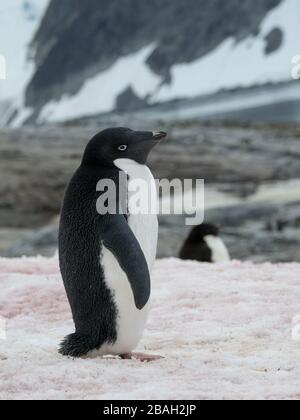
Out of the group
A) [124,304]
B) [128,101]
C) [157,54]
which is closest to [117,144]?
[124,304]

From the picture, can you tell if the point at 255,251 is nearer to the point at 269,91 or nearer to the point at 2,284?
the point at 2,284

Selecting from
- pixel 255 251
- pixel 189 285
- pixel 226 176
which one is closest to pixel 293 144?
pixel 226 176

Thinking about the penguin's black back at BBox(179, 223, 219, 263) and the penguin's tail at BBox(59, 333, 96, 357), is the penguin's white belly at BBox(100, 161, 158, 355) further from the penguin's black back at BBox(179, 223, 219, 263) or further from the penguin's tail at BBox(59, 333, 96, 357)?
the penguin's black back at BBox(179, 223, 219, 263)

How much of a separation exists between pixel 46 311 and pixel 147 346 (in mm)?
898

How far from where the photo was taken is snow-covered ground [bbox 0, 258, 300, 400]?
2.92 m

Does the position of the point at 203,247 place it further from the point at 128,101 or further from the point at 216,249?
the point at 128,101

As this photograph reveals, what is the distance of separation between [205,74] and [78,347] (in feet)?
225

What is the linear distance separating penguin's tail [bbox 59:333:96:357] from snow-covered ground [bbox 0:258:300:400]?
0.20 feet

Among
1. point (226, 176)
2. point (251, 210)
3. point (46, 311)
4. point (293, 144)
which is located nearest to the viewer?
point (46, 311)

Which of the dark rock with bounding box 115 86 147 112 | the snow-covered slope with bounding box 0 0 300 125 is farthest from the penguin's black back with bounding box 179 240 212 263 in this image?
the dark rock with bounding box 115 86 147 112

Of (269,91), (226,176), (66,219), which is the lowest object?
(66,219)

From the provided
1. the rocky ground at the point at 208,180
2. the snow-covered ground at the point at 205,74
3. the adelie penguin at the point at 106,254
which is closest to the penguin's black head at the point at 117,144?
the adelie penguin at the point at 106,254

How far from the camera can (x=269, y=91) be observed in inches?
2510

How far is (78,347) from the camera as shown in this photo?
3404mm
